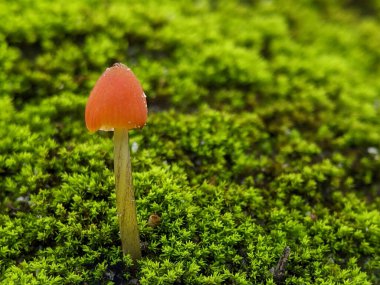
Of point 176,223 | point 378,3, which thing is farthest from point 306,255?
point 378,3

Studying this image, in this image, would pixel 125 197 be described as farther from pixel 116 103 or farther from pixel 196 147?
pixel 196 147

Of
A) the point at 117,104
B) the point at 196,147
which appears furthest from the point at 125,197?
the point at 196,147

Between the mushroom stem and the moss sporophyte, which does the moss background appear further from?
the moss sporophyte

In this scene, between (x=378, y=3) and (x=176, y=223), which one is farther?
(x=378, y=3)

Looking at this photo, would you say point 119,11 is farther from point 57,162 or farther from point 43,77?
point 57,162

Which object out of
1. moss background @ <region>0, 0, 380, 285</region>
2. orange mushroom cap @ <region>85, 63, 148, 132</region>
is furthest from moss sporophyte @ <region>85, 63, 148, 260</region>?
moss background @ <region>0, 0, 380, 285</region>

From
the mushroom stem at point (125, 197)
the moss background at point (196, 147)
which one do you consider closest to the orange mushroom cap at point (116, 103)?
the mushroom stem at point (125, 197)
